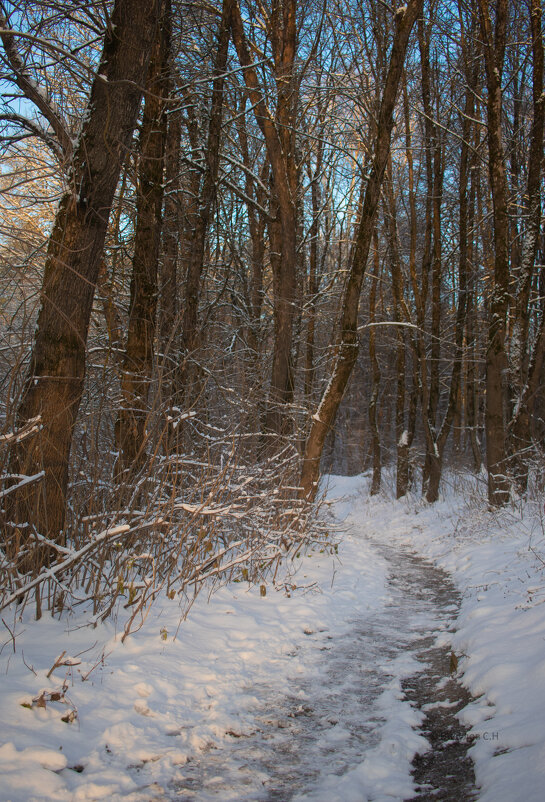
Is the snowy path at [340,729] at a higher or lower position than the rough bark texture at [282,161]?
lower

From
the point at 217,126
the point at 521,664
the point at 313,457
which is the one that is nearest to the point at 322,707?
the point at 521,664

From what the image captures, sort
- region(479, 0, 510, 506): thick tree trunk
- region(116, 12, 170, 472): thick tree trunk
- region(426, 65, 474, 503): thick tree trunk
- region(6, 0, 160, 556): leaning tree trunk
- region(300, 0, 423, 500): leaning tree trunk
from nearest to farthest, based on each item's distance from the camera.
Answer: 1. region(6, 0, 160, 556): leaning tree trunk
2. region(116, 12, 170, 472): thick tree trunk
3. region(300, 0, 423, 500): leaning tree trunk
4. region(479, 0, 510, 506): thick tree trunk
5. region(426, 65, 474, 503): thick tree trunk

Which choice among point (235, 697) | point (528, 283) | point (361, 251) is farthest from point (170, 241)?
point (235, 697)

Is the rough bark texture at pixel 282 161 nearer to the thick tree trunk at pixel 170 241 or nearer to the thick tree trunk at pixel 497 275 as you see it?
the thick tree trunk at pixel 170 241

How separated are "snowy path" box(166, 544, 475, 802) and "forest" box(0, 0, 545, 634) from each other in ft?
3.72

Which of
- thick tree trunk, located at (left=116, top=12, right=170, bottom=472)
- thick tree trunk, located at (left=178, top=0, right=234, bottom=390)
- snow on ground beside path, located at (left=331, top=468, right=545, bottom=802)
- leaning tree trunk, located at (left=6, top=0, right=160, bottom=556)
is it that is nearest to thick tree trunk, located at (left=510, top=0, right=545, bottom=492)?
snow on ground beside path, located at (left=331, top=468, right=545, bottom=802)

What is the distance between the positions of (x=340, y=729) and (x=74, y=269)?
3.44m

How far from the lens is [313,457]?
27.7 ft

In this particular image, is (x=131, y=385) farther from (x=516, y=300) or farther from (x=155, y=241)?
(x=516, y=300)

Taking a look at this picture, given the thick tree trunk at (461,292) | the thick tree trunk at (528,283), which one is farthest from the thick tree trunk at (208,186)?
the thick tree trunk at (461,292)

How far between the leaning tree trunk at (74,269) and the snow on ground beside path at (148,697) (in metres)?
0.95

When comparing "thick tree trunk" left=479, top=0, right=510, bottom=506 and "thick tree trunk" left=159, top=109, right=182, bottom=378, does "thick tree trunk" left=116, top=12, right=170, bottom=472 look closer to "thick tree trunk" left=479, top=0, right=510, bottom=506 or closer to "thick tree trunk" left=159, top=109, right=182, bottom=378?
"thick tree trunk" left=159, top=109, right=182, bottom=378

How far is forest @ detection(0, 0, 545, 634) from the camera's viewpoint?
3957 millimetres

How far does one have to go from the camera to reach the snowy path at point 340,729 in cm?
230
